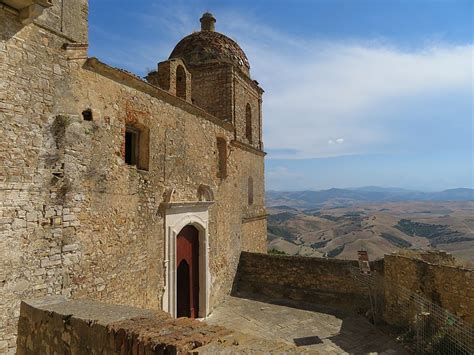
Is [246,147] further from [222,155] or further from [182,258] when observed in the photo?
[182,258]

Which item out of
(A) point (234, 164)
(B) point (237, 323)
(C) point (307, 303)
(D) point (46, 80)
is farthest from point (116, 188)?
(C) point (307, 303)

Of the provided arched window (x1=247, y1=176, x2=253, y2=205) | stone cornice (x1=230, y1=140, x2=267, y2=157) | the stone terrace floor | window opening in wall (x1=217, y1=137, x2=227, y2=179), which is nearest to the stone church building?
window opening in wall (x1=217, y1=137, x2=227, y2=179)

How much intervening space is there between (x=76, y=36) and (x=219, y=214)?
7.24 m

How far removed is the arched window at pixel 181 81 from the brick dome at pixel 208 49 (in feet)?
12.1

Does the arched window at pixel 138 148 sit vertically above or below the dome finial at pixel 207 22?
below

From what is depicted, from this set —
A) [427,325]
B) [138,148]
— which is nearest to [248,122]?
[138,148]

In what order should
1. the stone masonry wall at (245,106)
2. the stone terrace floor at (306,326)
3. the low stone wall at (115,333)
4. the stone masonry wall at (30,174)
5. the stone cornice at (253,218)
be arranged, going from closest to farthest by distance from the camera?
the low stone wall at (115,333) < the stone masonry wall at (30,174) < the stone terrace floor at (306,326) < the stone cornice at (253,218) < the stone masonry wall at (245,106)

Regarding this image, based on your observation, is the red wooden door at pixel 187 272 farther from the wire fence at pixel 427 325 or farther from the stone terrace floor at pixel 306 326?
the wire fence at pixel 427 325

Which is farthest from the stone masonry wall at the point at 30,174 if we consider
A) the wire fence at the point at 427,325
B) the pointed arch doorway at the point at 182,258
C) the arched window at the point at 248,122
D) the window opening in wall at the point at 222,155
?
the arched window at the point at 248,122

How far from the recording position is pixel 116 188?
7.38m

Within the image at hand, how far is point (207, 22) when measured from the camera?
54.1 ft

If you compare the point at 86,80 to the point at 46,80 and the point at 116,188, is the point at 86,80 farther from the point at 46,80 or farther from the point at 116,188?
the point at 116,188

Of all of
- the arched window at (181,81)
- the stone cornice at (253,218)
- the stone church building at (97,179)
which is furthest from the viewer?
the stone cornice at (253,218)

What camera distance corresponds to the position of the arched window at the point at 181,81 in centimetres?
1125
